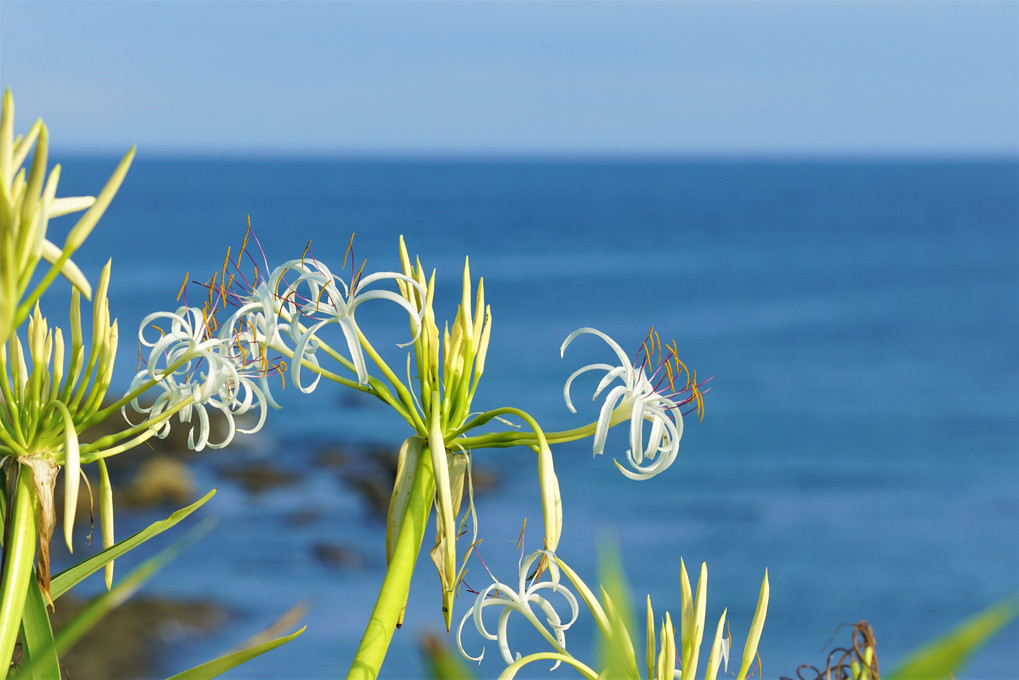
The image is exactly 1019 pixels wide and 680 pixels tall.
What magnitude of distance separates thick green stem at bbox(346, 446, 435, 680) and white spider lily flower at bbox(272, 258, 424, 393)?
6.0 inches

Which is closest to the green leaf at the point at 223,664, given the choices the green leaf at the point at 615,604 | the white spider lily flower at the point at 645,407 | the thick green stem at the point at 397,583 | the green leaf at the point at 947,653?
the thick green stem at the point at 397,583

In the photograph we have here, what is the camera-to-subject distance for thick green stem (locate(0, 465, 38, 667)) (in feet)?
3.36

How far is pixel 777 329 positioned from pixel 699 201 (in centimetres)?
4251

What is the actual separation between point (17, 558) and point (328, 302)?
443 mm

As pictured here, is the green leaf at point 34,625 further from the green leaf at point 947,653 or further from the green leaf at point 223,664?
the green leaf at point 947,653

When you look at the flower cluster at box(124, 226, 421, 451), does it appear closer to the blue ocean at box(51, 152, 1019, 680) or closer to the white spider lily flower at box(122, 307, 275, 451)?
the white spider lily flower at box(122, 307, 275, 451)

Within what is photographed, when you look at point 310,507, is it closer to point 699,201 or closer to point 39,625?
point 39,625

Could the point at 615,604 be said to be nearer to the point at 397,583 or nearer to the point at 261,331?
the point at 397,583

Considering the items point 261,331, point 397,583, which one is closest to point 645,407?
point 397,583

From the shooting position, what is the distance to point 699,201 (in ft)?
224

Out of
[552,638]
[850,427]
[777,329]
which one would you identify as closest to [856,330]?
[777,329]

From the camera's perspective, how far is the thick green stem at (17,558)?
1023 mm

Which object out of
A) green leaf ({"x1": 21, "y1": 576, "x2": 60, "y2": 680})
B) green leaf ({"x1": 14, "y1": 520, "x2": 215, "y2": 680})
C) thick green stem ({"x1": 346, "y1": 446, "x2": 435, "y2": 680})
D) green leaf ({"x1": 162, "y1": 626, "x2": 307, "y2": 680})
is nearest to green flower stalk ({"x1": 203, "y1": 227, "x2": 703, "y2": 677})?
thick green stem ({"x1": 346, "y1": 446, "x2": 435, "y2": 680})

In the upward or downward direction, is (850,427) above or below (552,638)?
above
